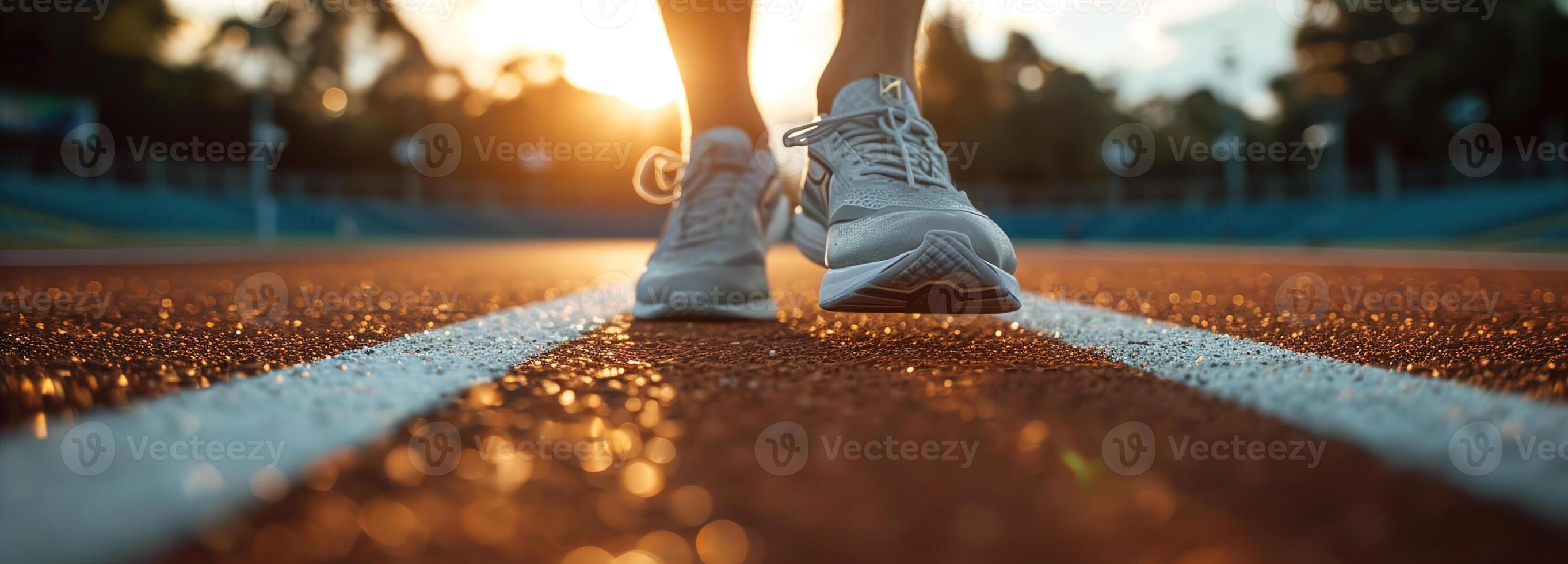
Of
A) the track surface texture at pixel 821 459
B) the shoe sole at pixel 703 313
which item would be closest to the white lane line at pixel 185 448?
the track surface texture at pixel 821 459

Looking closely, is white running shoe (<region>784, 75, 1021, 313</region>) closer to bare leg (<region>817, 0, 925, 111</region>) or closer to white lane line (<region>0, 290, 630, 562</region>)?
bare leg (<region>817, 0, 925, 111</region>)

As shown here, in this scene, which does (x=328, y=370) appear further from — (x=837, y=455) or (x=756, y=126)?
(x=756, y=126)

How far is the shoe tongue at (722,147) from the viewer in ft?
6.18

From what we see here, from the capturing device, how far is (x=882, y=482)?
0.60 meters

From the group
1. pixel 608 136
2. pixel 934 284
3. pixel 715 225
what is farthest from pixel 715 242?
pixel 608 136

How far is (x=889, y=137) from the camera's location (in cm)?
159

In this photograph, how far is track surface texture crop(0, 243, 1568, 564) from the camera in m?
0.49

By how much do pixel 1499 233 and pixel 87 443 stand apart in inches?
922

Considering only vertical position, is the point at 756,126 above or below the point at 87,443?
above

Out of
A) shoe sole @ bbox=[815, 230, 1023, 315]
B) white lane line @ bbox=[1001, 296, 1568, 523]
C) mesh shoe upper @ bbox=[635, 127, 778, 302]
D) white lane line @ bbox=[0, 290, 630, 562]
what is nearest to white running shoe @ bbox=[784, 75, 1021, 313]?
shoe sole @ bbox=[815, 230, 1023, 315]

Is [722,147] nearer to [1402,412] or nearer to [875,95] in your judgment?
[875,95]

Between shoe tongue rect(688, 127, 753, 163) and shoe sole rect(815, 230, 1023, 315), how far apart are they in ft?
2.01

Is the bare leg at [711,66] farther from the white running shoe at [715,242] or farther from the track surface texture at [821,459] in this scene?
the track surface texture at [821,459]

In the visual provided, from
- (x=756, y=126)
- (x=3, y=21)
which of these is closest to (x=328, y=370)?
(x=756, y=126)
